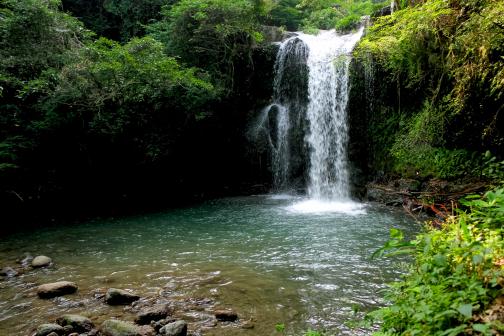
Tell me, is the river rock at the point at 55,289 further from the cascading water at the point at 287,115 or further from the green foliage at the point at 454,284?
the cascading water at the point at 287,115

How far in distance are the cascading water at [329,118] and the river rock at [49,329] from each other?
10.8 metres

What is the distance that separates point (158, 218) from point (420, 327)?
10118 mm

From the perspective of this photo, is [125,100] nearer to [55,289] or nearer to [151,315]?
[55,289]

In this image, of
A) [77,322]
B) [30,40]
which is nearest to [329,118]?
[30,40]

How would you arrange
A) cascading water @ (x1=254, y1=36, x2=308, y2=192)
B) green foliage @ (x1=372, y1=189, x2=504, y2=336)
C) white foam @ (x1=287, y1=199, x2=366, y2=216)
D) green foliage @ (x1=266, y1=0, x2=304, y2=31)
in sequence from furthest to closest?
green foliage @ (x1=266, y1=0, x2=304, y2=31)
cascading water @ (x1=254, y1=36, x2=308, y2=192)
white foam @ (x1=287, y1=199, x2=366, y2=216)
green foliage @ (x1=372, y1=189, x2=504, y2=336)

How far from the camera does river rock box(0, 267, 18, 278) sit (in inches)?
248

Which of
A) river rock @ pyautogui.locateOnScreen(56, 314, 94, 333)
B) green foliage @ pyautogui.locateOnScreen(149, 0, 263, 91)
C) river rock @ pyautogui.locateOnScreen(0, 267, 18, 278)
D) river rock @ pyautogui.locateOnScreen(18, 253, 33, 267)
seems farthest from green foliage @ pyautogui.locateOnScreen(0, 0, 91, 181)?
river rock @ pyautogui.locateOnScreen(56, 314, 94, 333)

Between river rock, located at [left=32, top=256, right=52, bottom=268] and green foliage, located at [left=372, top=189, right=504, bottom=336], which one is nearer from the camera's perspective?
green foliage, located at [left=372, top=189, right=504, bottom=336]

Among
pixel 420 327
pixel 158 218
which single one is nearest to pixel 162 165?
pixel 158 218

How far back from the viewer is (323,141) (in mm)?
14109

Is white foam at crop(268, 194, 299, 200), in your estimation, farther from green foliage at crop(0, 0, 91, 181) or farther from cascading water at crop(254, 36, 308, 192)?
green foliage at crop(0, 0, 91, 181)

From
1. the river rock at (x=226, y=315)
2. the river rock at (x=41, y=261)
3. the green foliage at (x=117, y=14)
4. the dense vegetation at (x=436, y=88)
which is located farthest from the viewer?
the green foliage at (x=117, y=14)

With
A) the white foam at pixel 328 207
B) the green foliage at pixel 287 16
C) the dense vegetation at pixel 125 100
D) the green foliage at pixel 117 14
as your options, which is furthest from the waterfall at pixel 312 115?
the green foliage at pixel 117 14

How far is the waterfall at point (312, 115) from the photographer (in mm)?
13602
